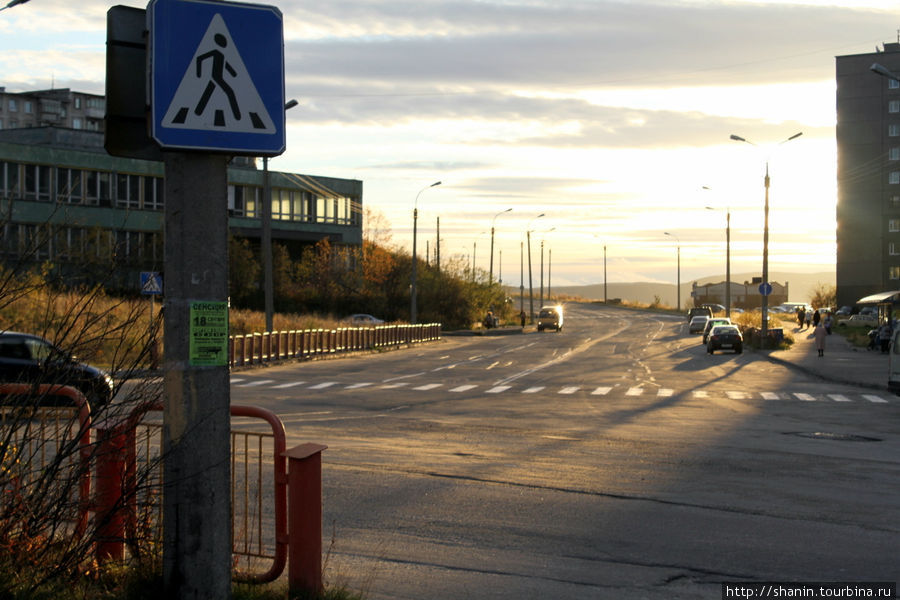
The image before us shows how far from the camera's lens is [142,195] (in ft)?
251

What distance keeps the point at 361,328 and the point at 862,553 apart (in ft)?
141

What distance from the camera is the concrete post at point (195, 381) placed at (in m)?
5.05

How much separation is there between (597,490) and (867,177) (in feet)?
379

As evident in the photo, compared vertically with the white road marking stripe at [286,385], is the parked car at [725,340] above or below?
above

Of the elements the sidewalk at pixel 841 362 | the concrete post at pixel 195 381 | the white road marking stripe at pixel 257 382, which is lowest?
the sidewalk at pixel 841 362

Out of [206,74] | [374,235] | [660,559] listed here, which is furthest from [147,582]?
[374,235]

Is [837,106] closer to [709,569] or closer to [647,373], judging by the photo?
[647,373]

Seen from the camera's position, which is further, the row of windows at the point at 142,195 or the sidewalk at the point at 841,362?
the row of windows at the point at 142,195

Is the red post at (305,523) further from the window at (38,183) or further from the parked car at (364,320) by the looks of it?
the window at (38,183)

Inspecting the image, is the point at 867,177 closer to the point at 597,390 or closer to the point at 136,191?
the point at 136,191

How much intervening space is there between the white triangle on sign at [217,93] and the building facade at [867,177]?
119 metres

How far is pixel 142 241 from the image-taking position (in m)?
6.61

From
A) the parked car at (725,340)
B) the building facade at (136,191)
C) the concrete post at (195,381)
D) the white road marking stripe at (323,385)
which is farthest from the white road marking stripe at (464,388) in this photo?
the building facade at (136,191)

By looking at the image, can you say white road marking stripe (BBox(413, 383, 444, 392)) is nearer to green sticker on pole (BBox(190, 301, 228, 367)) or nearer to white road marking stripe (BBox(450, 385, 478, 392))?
white road marking stripe (BBox(450, 385, 478, 392))
